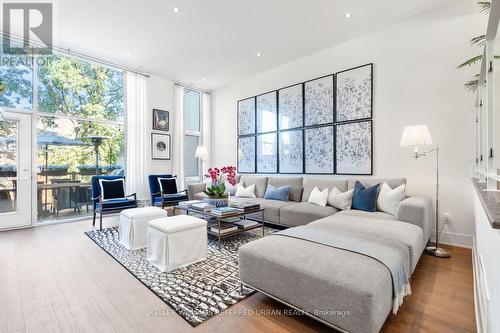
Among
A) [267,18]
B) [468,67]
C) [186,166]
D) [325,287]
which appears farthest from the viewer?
[186,166]

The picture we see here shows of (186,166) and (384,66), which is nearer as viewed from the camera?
(384,66)

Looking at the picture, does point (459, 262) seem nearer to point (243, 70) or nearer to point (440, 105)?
point (440, 105)

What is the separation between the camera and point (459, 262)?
102 inches

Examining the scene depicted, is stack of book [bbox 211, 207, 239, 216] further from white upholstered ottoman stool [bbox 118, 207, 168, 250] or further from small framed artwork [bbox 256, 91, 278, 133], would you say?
small framed artwork [bbox 256, 91, 278, 133]

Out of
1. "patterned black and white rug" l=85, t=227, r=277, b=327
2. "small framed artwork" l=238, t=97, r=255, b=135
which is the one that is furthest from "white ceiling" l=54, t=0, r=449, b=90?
"patterned black and white rug" l=85, t=227, r=277, b=327

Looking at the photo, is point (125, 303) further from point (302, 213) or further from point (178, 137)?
point (178, 137)

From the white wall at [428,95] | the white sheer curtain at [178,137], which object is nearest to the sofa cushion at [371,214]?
the white wall at [428,95]

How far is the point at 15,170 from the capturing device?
3.97m

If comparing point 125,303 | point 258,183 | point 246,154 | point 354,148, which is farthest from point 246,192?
point 125,303

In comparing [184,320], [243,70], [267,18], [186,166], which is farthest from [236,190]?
[184,320]

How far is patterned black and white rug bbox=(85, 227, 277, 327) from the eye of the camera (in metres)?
1.80

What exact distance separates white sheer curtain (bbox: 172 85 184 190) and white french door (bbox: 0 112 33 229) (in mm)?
2617

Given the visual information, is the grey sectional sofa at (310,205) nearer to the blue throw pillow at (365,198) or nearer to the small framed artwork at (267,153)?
the blue throw pillow at (365,198)

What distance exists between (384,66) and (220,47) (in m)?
2.74
